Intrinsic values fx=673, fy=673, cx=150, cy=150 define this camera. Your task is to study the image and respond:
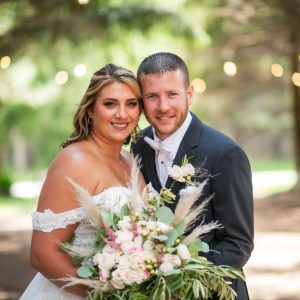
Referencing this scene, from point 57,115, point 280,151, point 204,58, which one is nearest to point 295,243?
point 204,58

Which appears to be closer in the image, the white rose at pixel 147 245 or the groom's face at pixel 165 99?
the white rose at pixel 147 245

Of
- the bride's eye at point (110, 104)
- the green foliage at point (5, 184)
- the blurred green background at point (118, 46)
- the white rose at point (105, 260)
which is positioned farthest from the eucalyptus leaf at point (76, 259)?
the green foliage at point (5, 184)

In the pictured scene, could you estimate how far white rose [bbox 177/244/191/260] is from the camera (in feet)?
9.48

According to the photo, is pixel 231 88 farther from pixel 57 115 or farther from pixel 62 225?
pixel 62 225

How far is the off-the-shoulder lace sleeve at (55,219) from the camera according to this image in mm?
3197

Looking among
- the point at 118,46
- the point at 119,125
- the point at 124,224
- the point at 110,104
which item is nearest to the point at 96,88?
the point at 110,104

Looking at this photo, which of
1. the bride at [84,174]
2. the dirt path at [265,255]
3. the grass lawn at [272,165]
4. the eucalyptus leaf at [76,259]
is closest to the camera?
the eucalyptus leaf at [76,259]

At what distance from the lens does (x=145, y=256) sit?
2.89 metres

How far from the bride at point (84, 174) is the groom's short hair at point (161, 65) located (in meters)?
0.11

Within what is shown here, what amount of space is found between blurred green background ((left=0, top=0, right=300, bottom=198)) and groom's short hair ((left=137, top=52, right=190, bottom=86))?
231 inches

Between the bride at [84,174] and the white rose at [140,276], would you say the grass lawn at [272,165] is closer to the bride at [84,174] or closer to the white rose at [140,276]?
the bride at [84,174]

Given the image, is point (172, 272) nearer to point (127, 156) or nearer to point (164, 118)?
point (164, 118)

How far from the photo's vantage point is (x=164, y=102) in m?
3.49

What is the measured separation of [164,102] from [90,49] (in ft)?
39.6
